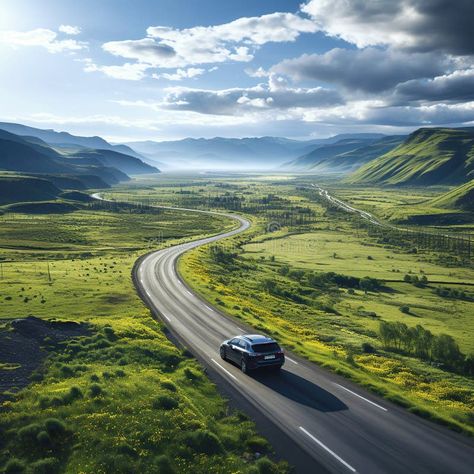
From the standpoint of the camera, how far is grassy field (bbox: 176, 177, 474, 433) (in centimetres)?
3102

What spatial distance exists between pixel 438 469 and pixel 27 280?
Answer: 6179cm

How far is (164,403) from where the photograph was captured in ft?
72.1

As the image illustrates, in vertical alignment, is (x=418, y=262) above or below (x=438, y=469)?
below

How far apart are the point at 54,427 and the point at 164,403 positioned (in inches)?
211

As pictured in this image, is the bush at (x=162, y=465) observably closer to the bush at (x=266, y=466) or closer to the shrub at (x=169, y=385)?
the bush at (x=266, y=466)

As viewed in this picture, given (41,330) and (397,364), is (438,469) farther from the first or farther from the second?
(41,330)

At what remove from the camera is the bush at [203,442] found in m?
18.3

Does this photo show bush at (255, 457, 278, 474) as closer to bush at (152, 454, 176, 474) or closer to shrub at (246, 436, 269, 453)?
shrub at (246, 436, 269, 453)

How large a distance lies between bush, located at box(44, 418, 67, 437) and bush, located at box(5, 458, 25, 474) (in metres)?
2.02

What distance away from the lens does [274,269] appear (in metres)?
117

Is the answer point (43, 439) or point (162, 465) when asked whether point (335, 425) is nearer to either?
point (162, 465)

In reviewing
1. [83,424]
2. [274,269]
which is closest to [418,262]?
[274,269]

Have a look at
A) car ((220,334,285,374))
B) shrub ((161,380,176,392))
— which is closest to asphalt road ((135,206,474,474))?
car ((220,334,285,374))

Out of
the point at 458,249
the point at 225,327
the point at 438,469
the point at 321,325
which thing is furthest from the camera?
the point at 458,249
